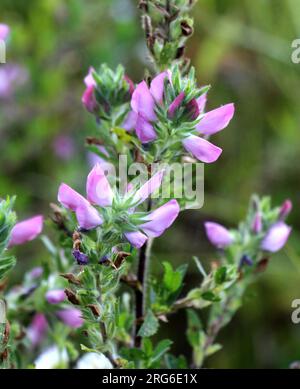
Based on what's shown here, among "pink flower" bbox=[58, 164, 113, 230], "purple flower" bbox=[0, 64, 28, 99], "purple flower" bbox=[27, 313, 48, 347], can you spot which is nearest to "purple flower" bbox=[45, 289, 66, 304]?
"purple flower" bbox=[27, 313, 48, 347]

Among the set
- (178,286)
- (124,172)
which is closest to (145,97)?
(124,172)

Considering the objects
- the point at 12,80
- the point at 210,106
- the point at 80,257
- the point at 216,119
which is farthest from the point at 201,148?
the point at 210,106

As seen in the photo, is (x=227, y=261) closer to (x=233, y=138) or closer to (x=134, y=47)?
(x=233, y=138)

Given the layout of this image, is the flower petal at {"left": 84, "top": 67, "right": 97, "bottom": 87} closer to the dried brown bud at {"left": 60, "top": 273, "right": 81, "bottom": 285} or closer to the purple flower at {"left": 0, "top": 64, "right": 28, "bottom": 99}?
the dried brown bud at {"left": 60, "top": 273, "right": 81, "bottom": 285}

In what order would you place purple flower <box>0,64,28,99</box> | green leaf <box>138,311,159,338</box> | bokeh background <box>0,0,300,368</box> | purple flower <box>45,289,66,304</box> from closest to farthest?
green leaf <box>138,311,159,338</box> < purple flower <box>45,289,66,304</box> < bokeh background <box>0,0,300,368</box> < purple flower <box>0,64,28,99</box>

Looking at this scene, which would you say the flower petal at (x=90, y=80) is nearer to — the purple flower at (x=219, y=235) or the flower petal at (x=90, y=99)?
the flower petal at (x=90, y=99)
